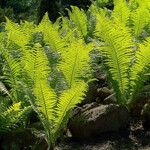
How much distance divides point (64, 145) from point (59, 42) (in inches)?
60.1

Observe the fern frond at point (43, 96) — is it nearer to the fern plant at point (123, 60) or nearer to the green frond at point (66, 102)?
the green frond at point (66, 102)

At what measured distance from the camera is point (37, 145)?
15.9 feet

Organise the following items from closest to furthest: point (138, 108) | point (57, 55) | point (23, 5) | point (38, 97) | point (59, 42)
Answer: point (38, 97)
point (138, 108)
point (57, 55)
point (59, 42)
point (23, 5)

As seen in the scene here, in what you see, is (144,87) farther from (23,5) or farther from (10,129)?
(23,5)

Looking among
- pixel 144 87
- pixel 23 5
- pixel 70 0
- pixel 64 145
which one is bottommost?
pixel 23 5

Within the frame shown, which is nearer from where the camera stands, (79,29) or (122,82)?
(122,82)

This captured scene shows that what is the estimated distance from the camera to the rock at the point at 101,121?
489cm

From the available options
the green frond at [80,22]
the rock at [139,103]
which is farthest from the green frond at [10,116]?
the green frond at [80,22]

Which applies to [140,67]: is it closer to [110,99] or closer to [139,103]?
[139,103]

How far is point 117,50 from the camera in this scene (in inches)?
194

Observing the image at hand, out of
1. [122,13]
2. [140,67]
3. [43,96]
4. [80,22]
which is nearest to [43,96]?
[43,96]

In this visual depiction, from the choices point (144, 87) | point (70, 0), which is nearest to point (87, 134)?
point (144, 87)

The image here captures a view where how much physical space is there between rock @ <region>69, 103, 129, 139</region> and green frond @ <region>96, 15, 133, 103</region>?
20 cm

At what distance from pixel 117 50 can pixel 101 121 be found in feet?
2.57
